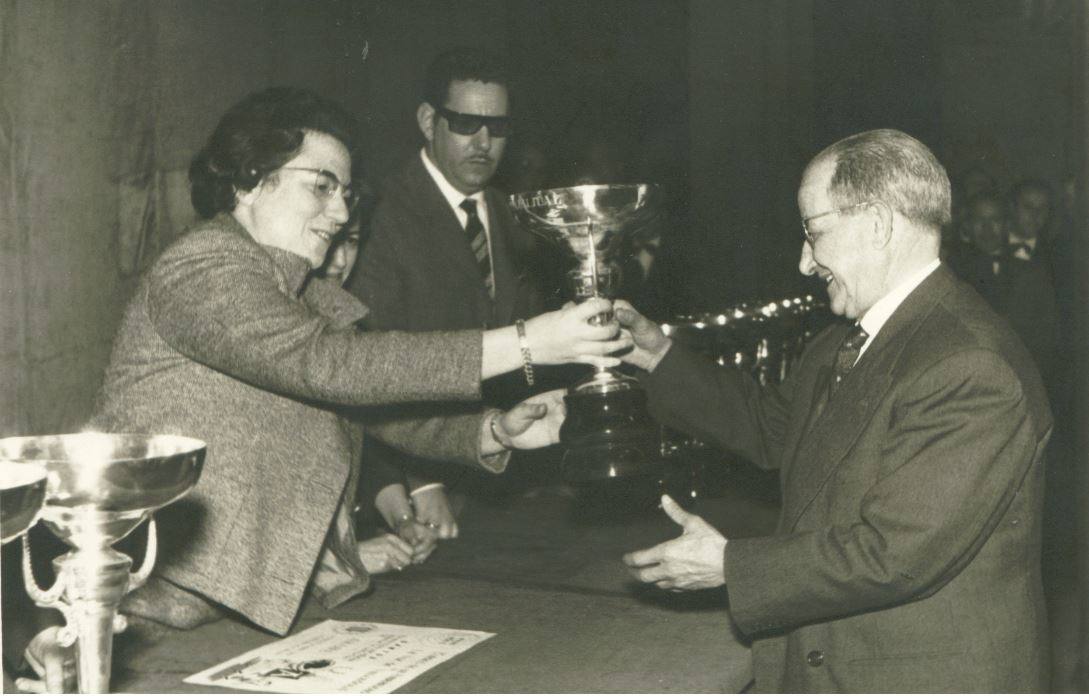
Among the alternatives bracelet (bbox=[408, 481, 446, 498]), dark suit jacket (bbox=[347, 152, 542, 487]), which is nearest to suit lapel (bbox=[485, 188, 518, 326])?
dark suit jacket (bbox=[347, 152, 542, 487])

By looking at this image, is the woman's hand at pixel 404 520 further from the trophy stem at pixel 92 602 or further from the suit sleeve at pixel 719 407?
the trophy stem at pixel 92 602

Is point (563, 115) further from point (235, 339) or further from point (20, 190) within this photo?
point (235, 339)

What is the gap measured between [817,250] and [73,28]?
200 centimetres

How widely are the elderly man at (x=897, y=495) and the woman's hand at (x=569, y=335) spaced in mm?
340

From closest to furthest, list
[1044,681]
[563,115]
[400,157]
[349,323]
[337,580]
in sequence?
[1044,681]
[337,580]
[349,323]
[400,157]
[563,115]

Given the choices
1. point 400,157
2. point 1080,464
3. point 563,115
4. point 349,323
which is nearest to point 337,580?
point 349,323

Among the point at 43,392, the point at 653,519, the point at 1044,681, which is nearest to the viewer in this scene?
the point at 1044,681

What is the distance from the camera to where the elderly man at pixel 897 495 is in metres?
2.05

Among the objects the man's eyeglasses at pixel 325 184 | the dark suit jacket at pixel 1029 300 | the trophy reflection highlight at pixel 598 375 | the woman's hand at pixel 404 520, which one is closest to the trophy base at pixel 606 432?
the trophy reflection highlight at pixel 598 375

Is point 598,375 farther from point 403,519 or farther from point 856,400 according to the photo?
point 403,519

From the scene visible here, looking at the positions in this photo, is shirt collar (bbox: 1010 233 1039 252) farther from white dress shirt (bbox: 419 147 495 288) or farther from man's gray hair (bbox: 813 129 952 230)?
man's gray hair (bbox: 813 129 952 230)

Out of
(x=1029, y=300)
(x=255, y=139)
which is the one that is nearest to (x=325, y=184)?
(x=255, y=139)

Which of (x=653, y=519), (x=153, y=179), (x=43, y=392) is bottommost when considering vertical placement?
(x=653, y=519)

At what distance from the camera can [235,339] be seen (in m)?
2.30
